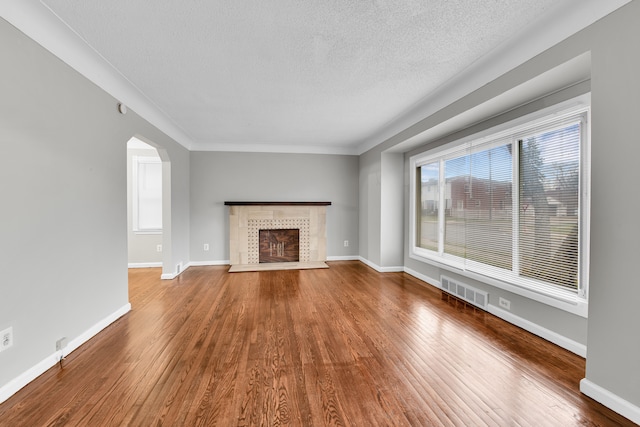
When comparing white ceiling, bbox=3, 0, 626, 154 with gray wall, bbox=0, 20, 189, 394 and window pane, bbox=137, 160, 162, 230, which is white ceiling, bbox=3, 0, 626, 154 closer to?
gray wall, bbox=0, 20, 189, 394

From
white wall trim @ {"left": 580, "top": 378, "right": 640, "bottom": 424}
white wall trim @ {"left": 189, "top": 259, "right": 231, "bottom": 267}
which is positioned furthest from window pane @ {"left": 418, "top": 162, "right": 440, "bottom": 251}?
white wall trim @ {"left": 189, "top": 259, "right": 231, "bottom": 267}

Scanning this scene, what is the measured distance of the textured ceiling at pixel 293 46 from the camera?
1.69 metres

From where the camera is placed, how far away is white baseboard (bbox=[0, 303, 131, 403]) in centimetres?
161

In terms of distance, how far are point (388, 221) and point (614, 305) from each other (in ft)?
10.8

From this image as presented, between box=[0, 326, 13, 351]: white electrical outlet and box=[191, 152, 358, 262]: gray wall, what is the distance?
145 inches

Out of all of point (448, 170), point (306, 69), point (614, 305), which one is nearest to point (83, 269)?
point (306, 69)

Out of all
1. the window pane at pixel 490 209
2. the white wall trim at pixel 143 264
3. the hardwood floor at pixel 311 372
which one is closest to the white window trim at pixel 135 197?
the white wall trim at pixel 143 264

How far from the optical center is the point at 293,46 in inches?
82.1

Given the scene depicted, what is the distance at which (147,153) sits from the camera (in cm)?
503

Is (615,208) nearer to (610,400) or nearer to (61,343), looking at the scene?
(610,400)

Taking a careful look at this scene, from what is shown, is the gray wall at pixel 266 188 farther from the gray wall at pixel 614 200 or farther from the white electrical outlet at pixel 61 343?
the gray wall at pixel 614 200

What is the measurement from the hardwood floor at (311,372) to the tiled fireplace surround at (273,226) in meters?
2.20

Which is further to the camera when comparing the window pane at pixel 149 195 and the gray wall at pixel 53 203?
the window pane at pixel 149 195

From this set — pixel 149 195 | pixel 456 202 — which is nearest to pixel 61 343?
pixel 149 195
